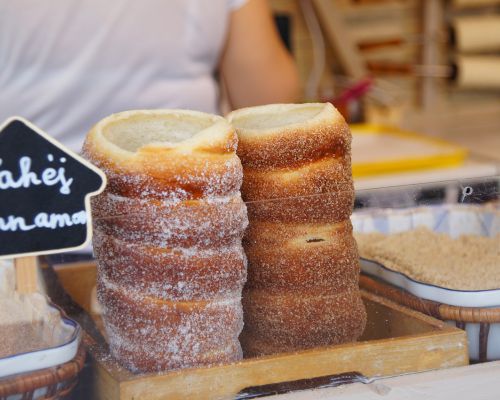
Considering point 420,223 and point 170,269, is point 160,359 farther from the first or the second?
point 420,223

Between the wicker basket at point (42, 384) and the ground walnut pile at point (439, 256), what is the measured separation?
1.15ft

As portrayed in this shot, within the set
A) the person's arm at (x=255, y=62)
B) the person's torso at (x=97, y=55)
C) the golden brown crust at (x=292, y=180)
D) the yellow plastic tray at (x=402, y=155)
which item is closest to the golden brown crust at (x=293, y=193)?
the golden brown crust at (x=292, y=180)

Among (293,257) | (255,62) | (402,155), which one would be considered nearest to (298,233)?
(293,257)

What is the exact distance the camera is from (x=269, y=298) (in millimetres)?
776

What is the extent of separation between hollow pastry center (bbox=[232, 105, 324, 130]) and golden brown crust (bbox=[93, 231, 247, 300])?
0.48 feet

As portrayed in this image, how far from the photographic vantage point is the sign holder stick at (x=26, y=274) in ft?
2.25

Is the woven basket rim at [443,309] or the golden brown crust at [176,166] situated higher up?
the golden brown crust at [176,166]

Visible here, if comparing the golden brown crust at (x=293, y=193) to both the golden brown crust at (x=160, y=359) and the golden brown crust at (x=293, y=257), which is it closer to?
the golden brown crust at (x=293, y=257)

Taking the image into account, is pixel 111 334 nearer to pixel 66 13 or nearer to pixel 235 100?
pixel 66 13

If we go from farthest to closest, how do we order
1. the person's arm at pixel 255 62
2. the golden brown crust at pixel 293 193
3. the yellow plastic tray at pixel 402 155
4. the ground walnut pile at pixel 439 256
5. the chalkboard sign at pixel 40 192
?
the yellow plastic tray at pixel 402 155 → the person's arm at pixel 255 62 → the ground walnut pile at pixel 439 256 → the golden brown crust at pixel 293 193 → the chalkboard sign at pixel 40 192

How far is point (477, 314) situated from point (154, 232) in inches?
14.0

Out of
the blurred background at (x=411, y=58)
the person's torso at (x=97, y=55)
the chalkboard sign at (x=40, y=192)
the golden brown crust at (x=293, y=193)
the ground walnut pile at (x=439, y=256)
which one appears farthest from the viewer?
the blurred background at (x=411, y=58)

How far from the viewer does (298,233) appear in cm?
77

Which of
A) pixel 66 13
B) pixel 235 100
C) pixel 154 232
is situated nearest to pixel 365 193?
pixel 154 232
